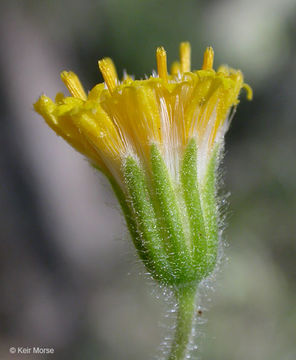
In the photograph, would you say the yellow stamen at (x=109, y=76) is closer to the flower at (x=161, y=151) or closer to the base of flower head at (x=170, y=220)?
the flower at (x=161, y=151)

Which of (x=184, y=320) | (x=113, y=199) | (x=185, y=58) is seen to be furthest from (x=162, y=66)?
(x=113, y=199)

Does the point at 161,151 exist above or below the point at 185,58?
below

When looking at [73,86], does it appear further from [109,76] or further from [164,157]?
[164,157]

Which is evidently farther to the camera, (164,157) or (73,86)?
(73,86)

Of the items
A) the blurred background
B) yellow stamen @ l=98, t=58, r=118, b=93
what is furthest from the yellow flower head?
the blurred background

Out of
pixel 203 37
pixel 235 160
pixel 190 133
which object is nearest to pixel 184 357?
pixel 190 133

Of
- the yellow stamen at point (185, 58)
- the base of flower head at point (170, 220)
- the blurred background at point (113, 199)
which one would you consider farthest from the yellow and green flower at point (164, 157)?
the blurred background at point (113, 199)

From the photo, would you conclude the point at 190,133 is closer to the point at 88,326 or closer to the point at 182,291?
the point at 182,291
